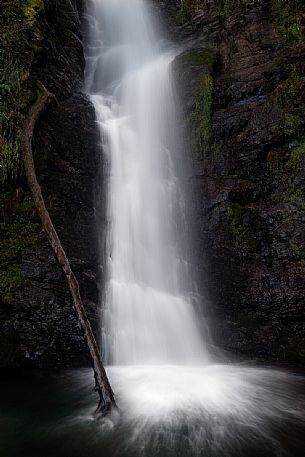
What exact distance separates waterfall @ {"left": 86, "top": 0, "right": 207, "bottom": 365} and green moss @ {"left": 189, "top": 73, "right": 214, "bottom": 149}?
0.68 meters

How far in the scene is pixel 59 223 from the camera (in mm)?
7609

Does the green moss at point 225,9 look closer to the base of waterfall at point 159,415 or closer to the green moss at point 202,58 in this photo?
the green moss at point 202,58

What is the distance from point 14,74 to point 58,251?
4652 mm

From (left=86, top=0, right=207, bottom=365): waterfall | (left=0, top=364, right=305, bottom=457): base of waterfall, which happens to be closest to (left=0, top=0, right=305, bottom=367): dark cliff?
(left=86, top=0, right=207, bottom=365): waterfall

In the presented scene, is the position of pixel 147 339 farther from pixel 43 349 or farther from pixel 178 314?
pixel 43 349

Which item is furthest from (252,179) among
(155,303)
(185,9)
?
(185,9)

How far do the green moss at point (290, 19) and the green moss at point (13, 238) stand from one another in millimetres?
8932

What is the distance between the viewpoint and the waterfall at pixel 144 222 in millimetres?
7137

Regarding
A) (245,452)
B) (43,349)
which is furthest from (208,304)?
(245,452)

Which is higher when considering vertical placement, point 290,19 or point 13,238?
point 290,19

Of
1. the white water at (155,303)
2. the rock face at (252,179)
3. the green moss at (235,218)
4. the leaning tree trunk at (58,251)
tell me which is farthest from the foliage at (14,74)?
the green moss at (235,218)

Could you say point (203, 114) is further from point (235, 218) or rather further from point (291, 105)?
point (235, 218)

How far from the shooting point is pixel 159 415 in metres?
4.50

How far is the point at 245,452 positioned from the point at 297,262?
193 inches
